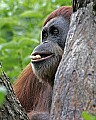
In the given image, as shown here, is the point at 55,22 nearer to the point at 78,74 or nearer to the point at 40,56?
the point at 40,56

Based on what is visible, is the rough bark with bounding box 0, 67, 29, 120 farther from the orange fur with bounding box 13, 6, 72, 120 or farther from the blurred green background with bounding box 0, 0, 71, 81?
the blurred green background with bounding box 0, 0, 71, 81

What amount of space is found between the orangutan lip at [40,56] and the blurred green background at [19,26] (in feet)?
2.45

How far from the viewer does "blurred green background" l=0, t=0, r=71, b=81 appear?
5562 mm

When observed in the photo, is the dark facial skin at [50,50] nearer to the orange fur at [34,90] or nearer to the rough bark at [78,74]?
the orange fur at [34,90]

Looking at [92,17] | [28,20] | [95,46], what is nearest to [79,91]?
[95,46]

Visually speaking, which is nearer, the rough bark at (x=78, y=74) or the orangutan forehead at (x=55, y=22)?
the rough bark at (x=78, y=74)

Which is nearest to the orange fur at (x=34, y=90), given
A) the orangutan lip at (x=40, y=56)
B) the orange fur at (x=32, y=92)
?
the orange fur at (x=32, y=92)

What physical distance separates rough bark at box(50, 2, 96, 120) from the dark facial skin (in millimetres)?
1293

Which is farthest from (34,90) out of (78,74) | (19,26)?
(78,74)

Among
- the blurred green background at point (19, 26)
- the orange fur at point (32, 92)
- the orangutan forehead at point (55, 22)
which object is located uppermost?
the orangutan forehead at point (55, 22)

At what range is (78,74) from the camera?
285 cm

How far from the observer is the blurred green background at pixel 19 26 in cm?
556

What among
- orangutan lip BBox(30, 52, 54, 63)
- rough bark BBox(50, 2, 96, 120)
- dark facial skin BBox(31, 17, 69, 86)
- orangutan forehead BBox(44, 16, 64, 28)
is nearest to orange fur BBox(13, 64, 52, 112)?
dark facial skin BBox(31, 17, 69, 86)

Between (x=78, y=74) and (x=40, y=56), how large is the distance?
1568mm
